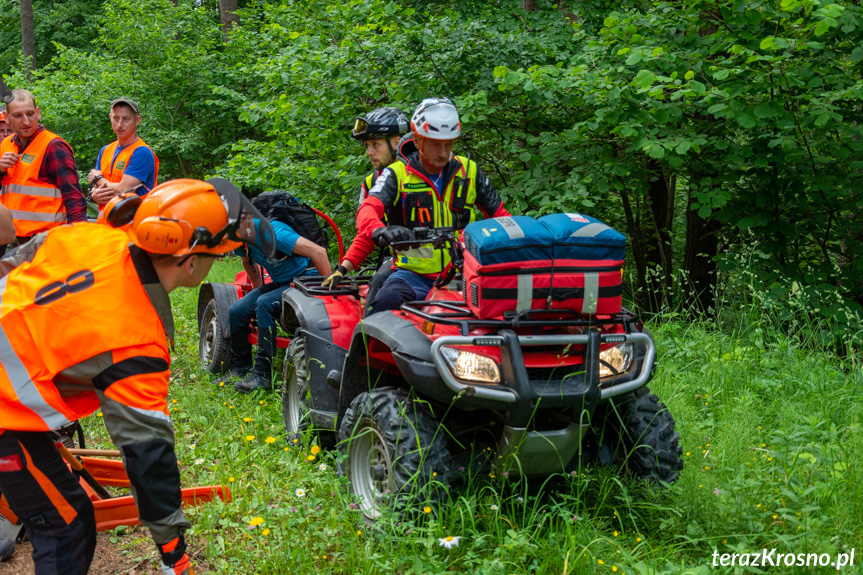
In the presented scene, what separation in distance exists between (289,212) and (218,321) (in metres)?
1.38

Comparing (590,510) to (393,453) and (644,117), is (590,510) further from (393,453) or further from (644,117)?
(644,117)

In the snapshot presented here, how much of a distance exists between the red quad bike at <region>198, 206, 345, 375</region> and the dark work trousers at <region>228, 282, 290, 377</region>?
0.12 metres

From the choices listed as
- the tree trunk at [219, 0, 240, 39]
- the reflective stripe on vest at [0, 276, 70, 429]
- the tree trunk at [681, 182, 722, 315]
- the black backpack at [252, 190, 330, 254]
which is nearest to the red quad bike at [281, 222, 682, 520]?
the reflective stripe on vest at [0, 276, 70, 429]

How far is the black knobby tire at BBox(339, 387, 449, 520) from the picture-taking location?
3.08 meters

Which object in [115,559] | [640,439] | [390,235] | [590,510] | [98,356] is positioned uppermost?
[390,235]

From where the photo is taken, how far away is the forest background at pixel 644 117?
225 inches

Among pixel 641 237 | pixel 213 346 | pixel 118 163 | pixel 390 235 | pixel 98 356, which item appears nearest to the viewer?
pixel 98 356

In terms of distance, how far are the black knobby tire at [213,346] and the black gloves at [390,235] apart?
9.50 feet

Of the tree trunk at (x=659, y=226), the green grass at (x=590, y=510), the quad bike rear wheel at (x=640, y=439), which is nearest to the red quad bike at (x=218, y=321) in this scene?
the green grass at (x=590, y=510)

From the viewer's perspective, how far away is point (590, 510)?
11.2ft

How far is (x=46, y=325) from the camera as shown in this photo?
230 cm

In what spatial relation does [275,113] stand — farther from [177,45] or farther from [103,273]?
[177,45]

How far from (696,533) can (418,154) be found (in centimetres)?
258

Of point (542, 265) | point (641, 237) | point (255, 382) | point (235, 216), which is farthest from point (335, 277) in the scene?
point (641, 237)
